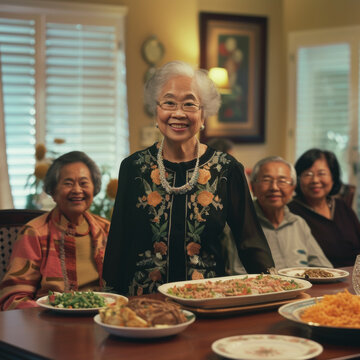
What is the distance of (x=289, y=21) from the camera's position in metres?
6.62

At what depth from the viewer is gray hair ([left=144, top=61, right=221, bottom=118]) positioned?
228cm

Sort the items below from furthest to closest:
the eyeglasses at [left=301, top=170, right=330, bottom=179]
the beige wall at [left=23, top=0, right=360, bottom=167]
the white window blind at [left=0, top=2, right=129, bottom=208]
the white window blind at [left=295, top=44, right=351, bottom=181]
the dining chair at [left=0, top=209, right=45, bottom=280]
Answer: the white window blind at [left=295, top=44, right=351, bottom=181] → the beige wall at [left=23, top=0, right=360, bottom=167] → the white window blind at [left=0, top=2, right=129, bottom=208] → the eyeglasses at [left=301, top=170, right=330, bottom=179] → the dining chair at [left=0, top=209, right=45, bottom=280]

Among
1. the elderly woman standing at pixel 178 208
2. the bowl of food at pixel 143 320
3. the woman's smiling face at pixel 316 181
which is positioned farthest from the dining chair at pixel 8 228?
the woman's smiling face at pixel 316 181

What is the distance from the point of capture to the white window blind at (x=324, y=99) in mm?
6383

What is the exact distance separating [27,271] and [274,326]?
1.13 m

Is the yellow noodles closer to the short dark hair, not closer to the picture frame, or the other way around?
the short dark hair

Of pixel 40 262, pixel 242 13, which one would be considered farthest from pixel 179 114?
pixel 242 13

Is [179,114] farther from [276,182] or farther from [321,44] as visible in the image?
[321,44]

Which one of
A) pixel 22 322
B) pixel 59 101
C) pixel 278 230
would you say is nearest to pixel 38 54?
pixel 59 101

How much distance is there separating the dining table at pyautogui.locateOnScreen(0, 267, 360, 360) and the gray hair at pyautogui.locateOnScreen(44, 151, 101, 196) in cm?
98

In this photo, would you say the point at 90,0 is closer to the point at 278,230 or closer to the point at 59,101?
the point at 59,101

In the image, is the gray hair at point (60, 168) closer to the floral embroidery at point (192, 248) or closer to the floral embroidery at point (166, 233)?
the floral embroidery at point (166, 233)

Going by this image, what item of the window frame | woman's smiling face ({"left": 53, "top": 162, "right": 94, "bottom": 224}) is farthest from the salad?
the window frame

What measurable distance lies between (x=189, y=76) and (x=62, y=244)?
0.82 meters
